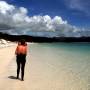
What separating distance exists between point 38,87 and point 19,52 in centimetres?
174

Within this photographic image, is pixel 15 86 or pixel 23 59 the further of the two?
pixel 23 59

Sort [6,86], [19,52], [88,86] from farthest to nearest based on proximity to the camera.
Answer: [88,86]
[19,52]
[6,86]

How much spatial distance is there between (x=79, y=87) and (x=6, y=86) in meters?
3.43

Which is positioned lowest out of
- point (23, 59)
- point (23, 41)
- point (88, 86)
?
point (88, 86)

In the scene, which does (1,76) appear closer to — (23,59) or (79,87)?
(23,59)

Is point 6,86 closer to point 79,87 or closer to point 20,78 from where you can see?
point 20,78

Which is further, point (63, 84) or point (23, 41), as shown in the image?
point (63, 84)

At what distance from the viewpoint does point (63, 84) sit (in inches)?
524

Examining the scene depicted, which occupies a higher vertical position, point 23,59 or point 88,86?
point 23,59

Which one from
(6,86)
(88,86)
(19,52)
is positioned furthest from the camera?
(88,86)

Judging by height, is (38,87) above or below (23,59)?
below

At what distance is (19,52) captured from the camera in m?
12.3

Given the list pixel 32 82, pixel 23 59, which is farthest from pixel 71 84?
pixel 23 59

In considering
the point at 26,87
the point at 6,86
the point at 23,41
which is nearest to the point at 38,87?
the point at 26,87
